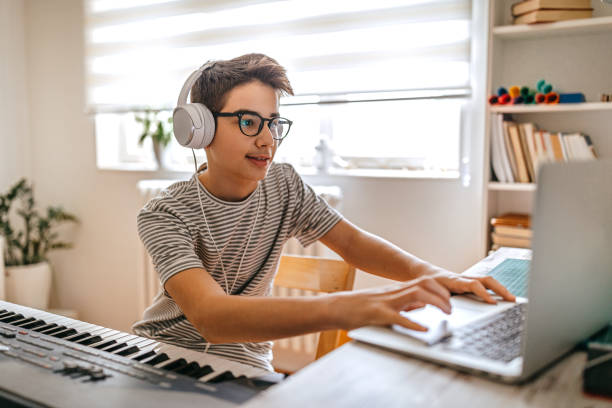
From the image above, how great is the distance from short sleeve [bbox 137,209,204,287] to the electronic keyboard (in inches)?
6.2

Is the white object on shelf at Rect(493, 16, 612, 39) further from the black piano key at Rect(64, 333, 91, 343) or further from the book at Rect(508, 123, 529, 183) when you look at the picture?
the black piano key at Rect(64, 333, 91, 343)

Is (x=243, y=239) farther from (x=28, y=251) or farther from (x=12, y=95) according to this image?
(x=12, y=95)

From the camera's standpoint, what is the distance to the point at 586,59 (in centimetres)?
195

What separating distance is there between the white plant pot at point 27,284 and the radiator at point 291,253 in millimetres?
630

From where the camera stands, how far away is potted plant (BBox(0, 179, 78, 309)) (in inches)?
115

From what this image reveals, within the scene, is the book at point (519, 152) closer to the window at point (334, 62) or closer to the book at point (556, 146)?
the book at point (556, 146)

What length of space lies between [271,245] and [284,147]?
129 cm

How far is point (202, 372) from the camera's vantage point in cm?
79

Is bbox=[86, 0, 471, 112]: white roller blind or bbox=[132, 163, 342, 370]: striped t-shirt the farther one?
bbox=[86, 0, 471, 112]: white roller blind

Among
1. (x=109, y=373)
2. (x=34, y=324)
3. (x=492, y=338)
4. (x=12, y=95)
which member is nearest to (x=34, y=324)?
(x=34, y=324)

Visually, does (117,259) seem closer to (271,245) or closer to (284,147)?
(284,147)

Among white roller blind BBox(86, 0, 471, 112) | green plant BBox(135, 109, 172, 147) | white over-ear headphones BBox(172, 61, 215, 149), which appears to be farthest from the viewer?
green plant BBox(135, 109, 172, 147)

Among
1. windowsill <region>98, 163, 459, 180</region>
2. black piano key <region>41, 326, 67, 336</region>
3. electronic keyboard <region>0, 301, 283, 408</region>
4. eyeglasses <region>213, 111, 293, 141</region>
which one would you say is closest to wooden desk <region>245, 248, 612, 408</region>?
electronic keyboard <region>0, 301, 283, 408</region>

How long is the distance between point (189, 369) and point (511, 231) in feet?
4.79
